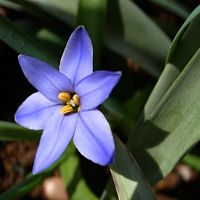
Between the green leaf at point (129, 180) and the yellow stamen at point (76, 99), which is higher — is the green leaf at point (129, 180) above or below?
below

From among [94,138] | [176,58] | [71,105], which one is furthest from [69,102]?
[176,58]

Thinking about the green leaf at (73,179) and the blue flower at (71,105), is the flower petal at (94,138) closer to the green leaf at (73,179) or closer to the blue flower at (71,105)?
the blue flower at (71,105)

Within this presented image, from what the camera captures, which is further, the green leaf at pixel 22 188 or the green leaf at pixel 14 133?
the green leaf at pixel 22 188

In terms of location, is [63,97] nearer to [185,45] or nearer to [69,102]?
[69,102]

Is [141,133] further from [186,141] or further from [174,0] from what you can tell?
[174,0]

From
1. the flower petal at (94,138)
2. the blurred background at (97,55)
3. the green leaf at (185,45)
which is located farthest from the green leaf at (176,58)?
the flower petal at (94,138)

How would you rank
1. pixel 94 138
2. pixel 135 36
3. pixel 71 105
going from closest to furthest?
1. pixel 94 138
2. pixel 71 105
3. pixel 135 36

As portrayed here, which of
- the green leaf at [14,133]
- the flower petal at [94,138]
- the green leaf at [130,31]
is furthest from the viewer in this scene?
the green leaf at [130,31]
